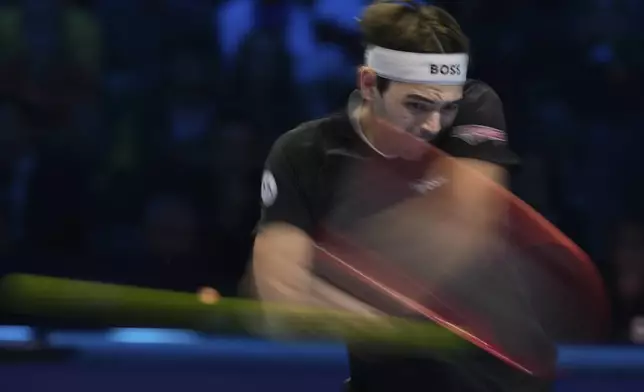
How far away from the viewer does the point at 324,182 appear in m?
1.30

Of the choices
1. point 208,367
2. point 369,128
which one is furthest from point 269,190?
point 208,367

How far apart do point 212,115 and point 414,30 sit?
80 centimetres

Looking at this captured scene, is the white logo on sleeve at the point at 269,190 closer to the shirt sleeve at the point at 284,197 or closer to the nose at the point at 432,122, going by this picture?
the shirt sleeve at the point at 284,197

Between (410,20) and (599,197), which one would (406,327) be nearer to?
(410,20)

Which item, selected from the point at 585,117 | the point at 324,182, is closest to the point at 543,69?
the point at 585,117

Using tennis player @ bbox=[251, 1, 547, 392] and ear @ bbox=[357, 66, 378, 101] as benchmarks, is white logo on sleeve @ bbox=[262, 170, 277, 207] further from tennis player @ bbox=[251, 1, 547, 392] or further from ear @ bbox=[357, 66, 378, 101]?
ear @ bbox=[357, 66, 378, 101]

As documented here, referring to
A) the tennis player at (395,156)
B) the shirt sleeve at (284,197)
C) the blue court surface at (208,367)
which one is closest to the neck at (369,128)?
the tennis player at (395,156)

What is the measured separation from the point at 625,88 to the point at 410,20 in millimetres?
864

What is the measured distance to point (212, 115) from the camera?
2.00 meters

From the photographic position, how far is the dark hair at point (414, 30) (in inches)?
49.9

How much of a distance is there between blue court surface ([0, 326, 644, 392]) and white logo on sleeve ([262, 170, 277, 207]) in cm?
57

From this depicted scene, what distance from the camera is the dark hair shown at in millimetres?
1267

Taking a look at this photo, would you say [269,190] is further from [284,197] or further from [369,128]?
[369,128]

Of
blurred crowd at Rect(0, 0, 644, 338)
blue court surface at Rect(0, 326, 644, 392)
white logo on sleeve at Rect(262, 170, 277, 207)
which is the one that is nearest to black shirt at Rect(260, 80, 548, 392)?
white logo on sleeve at Rect(262, 170, 277, 207)
